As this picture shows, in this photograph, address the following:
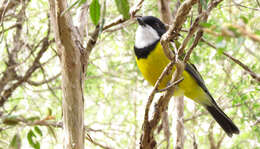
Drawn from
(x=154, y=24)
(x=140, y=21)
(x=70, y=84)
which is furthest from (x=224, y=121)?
(x=70, y=84)

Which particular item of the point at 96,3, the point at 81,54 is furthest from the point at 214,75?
the point at 96,3

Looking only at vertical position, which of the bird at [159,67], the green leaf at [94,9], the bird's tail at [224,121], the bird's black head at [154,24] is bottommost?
the bird's tail at [224,121]

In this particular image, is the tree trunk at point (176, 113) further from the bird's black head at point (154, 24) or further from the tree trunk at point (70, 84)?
the tree trunk at point (70, 84)

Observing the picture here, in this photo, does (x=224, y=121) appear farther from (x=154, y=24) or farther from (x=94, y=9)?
(x=94, y=9)

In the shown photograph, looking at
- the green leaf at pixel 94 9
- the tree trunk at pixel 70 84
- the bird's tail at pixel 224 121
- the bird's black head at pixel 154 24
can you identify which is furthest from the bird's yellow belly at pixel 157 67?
the green leaf at pixel 94 9

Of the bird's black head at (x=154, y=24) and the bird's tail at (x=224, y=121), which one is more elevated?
the bird's black head at (x=154, y=24)

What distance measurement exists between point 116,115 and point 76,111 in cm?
313

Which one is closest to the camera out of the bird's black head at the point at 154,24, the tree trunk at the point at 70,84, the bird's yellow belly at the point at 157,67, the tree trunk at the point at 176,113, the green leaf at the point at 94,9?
the green leaf at the point at 94,9

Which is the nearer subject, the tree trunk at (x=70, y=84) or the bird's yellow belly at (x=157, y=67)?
the tree trunk at (x=70, y=84)

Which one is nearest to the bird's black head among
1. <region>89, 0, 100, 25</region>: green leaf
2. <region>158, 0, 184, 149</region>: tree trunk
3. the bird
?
the bird

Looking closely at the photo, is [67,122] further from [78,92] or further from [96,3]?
[96,3]

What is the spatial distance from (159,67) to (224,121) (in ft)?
3.39

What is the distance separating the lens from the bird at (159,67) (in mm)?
3128

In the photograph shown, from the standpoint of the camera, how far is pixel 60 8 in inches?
82.7
